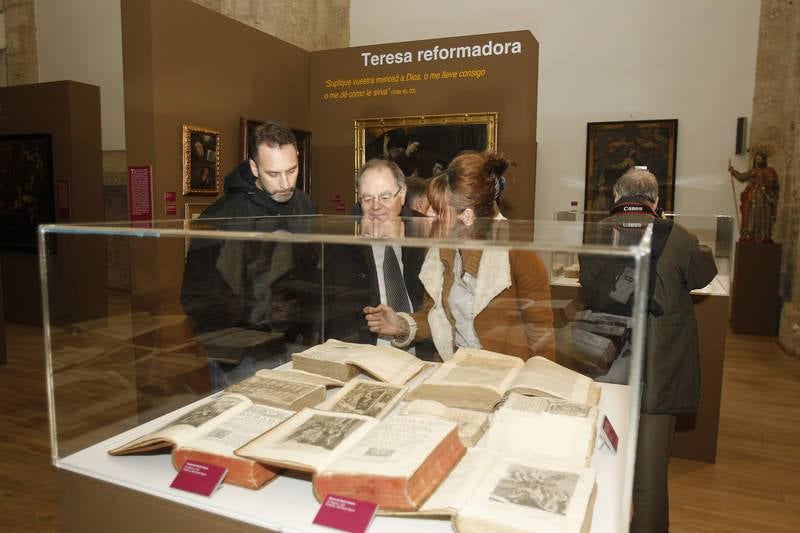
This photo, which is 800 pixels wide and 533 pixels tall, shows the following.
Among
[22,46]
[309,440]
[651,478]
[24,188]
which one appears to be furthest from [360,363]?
[22,46]

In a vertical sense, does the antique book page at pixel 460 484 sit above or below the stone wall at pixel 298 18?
below

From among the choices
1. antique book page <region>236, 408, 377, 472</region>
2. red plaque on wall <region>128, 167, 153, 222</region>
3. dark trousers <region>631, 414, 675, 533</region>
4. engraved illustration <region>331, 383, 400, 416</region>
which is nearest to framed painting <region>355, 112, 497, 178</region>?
red plaque on wall <region>128, 167, 153, 222</region>

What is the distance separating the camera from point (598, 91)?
10.3 metres

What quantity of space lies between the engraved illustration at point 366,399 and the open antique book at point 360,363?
130 millimetres

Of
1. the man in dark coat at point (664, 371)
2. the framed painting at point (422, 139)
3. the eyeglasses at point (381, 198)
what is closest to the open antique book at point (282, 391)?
the eyeglasses at point (381, 198)

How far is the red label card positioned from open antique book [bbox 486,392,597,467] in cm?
4

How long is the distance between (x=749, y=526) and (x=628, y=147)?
7.48 meters

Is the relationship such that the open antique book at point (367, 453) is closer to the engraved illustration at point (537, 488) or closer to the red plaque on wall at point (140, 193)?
the engraved illustration at point (537, 488)

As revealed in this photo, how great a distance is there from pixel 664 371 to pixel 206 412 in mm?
2402

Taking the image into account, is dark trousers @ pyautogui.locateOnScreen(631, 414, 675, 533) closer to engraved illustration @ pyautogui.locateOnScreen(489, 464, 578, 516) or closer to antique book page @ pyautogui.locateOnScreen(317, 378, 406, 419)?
antique book page @ pyautogui.locateOnScreen(317, 378, 406, 419)

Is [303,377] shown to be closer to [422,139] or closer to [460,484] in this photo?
[460,484]

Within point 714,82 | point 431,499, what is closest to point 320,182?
point 431,499

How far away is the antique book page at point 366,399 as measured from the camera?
1905 millimetres

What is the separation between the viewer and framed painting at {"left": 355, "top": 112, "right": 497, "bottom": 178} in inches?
253
